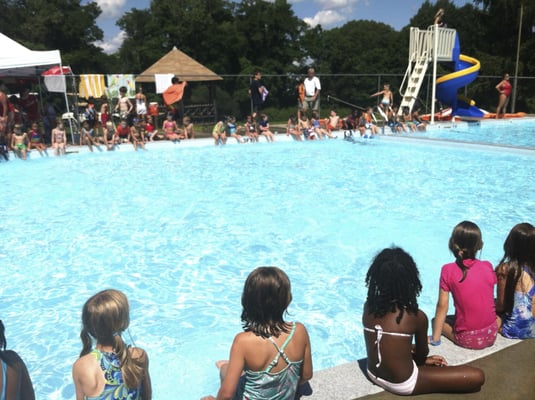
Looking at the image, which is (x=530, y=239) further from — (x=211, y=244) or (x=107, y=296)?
(x=211, y=244)

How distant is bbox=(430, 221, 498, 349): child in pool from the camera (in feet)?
8.91

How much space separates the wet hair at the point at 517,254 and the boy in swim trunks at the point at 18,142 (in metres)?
12.1

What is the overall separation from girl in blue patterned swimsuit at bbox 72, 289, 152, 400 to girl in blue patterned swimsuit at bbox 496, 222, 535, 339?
2318 millimetres

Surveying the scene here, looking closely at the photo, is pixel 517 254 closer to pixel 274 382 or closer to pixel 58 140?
pixel 274 382

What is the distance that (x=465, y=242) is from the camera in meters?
2.71

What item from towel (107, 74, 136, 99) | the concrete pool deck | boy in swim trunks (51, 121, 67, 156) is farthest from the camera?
towel (107, 74, 136, 99)

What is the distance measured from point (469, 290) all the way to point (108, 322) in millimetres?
2071

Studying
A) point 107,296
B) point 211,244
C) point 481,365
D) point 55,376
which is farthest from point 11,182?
point 481,365

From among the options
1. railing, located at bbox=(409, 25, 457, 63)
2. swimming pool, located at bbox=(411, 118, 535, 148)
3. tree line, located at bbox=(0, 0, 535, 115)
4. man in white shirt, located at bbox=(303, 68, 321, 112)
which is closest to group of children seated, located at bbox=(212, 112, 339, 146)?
man in white shirt, located at bbox=(303, 68, 321, 112)

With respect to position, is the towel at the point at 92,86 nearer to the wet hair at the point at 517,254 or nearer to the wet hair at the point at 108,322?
the wet hair at the point at 108,322

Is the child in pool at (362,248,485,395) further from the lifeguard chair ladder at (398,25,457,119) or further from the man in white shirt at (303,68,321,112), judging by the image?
the lifeguard chair ladder at (398,25,457,119)

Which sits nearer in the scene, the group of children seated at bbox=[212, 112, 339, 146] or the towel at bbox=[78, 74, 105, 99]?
the towel at bbox=[78, 74, 105, 99]

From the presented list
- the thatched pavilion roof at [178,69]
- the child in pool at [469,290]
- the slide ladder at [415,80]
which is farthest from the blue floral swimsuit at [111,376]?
the slide ladder at [415,80]

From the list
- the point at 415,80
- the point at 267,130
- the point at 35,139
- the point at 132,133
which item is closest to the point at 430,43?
the point at 415,80
